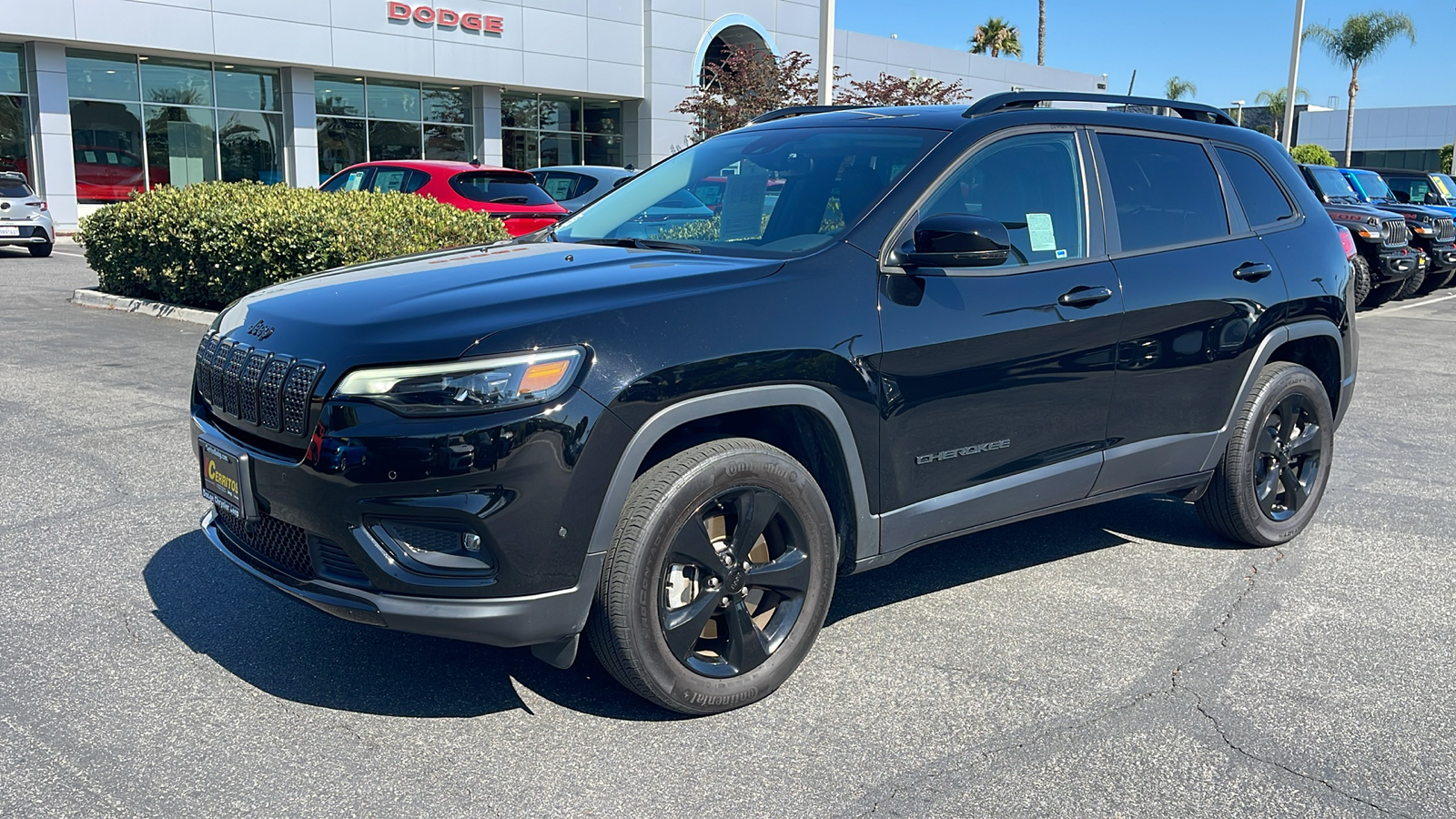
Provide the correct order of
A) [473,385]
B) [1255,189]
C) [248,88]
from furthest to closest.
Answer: [248,88] → [1255,189] → [473,385]

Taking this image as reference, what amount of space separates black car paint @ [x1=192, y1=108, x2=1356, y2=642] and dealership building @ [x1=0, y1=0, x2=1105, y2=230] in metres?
26.0

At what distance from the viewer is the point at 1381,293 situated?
17.2 m

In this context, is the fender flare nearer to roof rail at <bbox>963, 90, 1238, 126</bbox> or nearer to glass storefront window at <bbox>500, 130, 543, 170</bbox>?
roof rail at <bbox>963, 90, 1238, 126</bbox>

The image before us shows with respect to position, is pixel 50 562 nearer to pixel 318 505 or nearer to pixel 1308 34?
pixel 318 505

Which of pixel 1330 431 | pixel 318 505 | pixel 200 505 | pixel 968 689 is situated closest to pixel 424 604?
pixel 318 505

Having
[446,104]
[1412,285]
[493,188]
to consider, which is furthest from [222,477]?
[446,104]

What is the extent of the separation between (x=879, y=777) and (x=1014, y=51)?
65.3m

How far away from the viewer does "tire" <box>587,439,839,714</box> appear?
130 inches

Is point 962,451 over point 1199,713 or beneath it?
over

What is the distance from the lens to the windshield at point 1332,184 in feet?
57.6

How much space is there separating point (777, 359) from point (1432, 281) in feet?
64.9

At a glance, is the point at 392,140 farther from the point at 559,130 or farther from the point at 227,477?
the point at 227,477

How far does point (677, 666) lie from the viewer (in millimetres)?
3441

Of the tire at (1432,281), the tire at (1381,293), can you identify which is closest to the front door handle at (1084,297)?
the tire at (1381,293)
